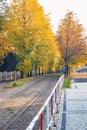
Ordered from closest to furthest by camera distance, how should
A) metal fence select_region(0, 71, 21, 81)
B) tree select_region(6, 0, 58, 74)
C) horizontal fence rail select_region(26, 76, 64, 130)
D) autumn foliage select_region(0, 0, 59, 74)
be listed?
1. horizontal fence rail select_region(26, 76, 64, 130)
2. autumn foliage select_region(0, 0, 59, 74)
3. tree select_region(6, 0, 58, 74)
4. metal fence select_region(0, 71, 21, 81)

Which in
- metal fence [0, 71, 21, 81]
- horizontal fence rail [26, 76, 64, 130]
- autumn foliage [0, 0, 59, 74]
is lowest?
metal fence [0, 71, 21, 81]

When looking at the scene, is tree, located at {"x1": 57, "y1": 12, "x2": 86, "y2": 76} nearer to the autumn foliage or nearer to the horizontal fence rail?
the autumn foliage

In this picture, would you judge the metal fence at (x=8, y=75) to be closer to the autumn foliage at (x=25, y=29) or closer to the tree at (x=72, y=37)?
the autumn foliage at (x=25, y=29)

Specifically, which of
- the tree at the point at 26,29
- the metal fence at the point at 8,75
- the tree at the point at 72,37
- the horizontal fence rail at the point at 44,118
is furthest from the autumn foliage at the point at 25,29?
the horizontal fence rail at the point at 44,118

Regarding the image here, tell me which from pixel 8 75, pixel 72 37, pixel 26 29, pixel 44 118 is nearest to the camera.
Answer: pixel 44 118

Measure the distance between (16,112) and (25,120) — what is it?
99.6 inches

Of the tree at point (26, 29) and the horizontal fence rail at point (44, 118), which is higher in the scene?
the tree at point (26, 29)

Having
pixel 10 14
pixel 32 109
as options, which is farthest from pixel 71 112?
pixel 10 14

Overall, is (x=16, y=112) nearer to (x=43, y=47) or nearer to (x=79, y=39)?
(x=43, y=47)

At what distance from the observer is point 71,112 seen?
17.5m

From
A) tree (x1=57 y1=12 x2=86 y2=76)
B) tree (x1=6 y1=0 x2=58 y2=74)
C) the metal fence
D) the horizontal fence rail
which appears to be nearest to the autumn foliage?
tree (x1=6 y1=0 x2=58 y2=74)

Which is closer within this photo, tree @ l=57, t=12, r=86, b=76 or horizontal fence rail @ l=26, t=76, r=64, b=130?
horizontal fence rail @ l=26, t=76, r=64, b=130

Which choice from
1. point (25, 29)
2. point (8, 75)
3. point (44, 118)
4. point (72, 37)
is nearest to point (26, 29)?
point (25, 29)

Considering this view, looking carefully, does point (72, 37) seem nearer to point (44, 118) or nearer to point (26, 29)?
point (26, 29)
